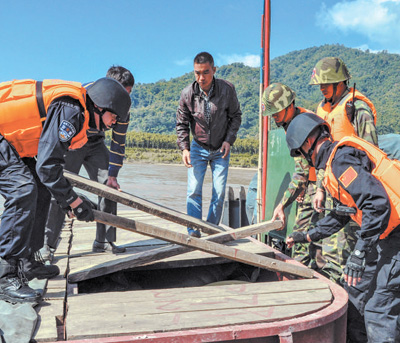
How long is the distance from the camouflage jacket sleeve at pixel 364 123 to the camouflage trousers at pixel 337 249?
0.67 metres

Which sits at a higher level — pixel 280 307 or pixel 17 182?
pixel 17 182

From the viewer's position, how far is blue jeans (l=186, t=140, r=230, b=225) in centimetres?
481

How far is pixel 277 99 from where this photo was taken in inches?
160

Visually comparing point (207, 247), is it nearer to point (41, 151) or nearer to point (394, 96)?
point (41, 151)

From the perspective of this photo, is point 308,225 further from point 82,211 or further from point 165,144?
point 165,144

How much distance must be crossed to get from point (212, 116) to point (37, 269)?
2.58 meters

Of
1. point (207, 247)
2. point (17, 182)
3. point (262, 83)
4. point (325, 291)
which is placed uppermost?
point (262, 83)

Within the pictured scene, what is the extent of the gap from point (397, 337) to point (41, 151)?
2711 millimetres

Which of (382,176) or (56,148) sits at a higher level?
(56,148)

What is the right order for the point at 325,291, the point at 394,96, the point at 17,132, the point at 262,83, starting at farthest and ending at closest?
the point at 394,96, the point at 262,83, the point at 325,291, the point at 17,132

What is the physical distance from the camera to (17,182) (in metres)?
2.77

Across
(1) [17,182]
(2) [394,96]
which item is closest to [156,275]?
(1) [17,182]

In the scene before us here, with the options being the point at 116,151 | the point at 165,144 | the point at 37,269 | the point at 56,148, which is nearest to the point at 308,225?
the point at 116,151

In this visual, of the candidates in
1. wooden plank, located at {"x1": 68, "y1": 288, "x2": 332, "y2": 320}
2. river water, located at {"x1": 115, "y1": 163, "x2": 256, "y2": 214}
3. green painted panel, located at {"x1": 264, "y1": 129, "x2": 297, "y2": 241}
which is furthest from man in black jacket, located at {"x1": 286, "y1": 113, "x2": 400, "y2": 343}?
river water, located at {"x1": 115, "y1": 163, "x2": 256, "y2": 214}
